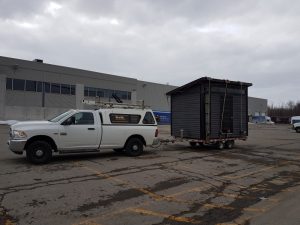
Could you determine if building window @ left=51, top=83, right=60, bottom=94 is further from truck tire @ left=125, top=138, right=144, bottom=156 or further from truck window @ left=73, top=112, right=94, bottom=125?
truck window @ left=73, top=112, right=94, bottom=125

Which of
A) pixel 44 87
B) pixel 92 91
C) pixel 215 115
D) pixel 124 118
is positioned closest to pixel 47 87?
pixel 44 87

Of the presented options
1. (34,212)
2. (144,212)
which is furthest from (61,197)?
(144,212)

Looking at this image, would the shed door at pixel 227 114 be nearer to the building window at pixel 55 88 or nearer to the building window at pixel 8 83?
the building window at pixel 8 83

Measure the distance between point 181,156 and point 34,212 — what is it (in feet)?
30.3

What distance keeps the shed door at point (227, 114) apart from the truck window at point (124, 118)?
5.42 metres

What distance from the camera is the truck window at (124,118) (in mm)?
14421

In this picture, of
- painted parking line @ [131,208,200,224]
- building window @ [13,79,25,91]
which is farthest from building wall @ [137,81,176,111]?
painted parking line @ [131,208,200,224]

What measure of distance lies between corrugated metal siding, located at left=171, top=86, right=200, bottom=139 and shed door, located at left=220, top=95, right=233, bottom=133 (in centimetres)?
134

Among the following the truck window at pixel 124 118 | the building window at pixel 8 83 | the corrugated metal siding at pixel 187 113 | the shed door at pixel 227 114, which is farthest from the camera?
the building window at pixel 8 83

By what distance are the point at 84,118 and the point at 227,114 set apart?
834cm

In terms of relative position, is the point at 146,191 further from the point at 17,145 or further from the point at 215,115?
the point at 215,115

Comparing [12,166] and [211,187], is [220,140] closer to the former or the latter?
[211,187]

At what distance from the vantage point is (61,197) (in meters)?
7.81

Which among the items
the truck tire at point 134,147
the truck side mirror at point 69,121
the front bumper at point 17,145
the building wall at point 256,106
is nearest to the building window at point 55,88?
the truck tire at point 134,147
